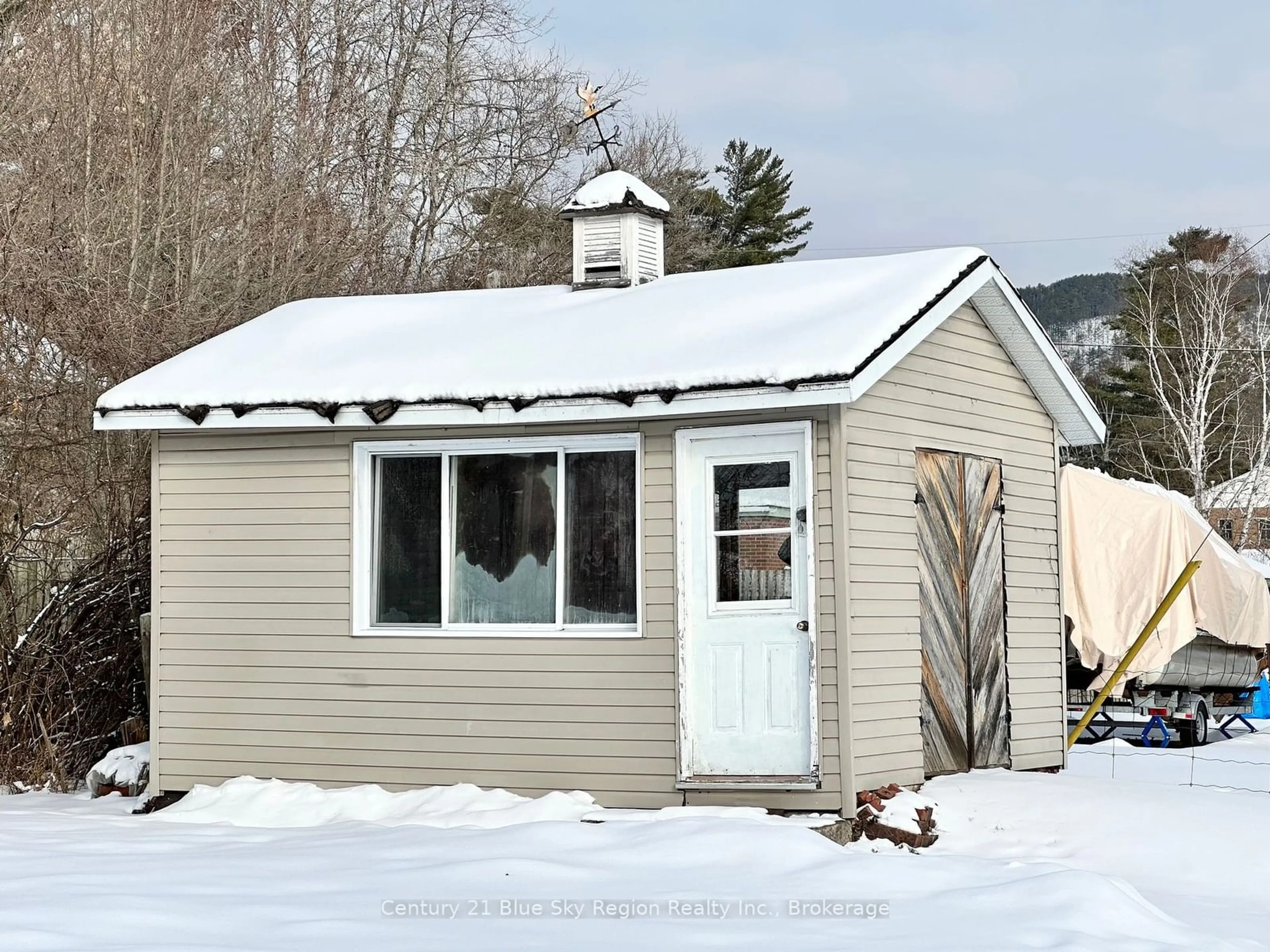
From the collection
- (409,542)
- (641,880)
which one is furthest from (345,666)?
(641,880)

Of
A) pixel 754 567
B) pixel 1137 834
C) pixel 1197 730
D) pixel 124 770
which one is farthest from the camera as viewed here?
pixel 1197 730

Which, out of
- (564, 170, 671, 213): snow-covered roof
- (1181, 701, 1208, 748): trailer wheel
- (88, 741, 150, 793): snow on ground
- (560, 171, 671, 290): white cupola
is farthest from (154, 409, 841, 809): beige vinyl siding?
(1181, 701, 1208, 748): trailer wheel

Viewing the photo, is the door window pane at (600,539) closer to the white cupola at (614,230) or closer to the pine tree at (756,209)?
the white cupola at (614,230)

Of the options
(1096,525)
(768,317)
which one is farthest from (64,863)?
(1096,525)

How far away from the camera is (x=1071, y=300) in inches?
2960

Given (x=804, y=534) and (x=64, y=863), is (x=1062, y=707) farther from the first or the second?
(x=64, y=863)

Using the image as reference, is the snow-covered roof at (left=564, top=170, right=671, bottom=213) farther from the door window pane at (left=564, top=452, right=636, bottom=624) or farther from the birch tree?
the birch tree

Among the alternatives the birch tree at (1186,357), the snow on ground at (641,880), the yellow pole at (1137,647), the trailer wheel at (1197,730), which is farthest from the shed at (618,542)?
the birch tree at (1186,357)

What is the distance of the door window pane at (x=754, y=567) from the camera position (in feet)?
31.4

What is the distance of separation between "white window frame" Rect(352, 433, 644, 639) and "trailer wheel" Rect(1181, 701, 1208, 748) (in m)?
9.41

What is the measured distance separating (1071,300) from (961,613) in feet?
222

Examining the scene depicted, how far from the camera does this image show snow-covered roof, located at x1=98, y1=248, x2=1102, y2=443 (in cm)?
941

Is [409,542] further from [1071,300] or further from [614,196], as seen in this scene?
[1071,300]

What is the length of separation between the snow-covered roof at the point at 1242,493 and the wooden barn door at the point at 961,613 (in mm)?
27016
